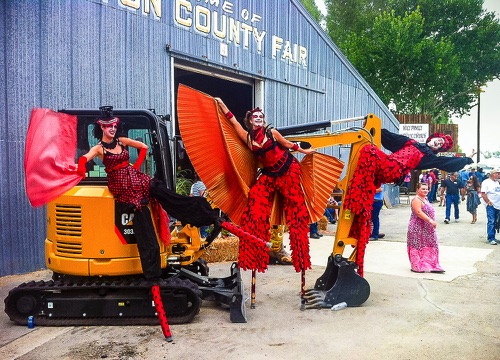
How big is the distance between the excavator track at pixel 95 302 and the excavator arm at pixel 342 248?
5.69 ft

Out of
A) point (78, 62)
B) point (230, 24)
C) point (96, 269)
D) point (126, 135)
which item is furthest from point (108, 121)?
point (230, 24)

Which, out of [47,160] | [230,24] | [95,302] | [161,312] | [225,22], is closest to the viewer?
[47,160]

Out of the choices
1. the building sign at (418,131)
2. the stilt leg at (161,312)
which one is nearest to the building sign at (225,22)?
the stilt leg at (161,312)

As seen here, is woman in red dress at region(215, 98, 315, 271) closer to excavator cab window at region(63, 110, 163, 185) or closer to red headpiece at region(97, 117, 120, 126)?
excavator cab window at region(63, 110, 163, 185)

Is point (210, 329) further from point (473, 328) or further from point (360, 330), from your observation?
point (473, 328)

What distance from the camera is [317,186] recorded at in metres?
6.17

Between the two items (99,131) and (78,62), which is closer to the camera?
(99,131)

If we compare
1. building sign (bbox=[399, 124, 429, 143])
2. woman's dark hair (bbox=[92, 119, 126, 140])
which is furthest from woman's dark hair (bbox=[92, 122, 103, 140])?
building sign (bbox=[399, 124, 429, 143])

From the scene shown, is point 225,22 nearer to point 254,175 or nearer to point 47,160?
point 254,175

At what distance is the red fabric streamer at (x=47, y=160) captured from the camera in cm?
461

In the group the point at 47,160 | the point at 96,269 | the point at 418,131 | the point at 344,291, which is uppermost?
the point at 418,131

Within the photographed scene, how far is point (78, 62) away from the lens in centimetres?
841

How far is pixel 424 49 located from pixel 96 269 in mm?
29046

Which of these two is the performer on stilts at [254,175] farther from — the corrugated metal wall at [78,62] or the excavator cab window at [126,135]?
the corrugated metal wall at [78,62]
